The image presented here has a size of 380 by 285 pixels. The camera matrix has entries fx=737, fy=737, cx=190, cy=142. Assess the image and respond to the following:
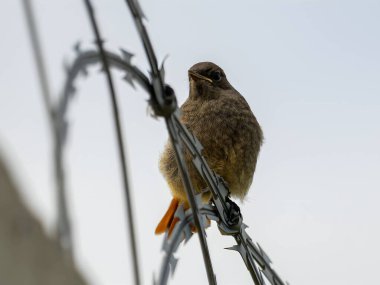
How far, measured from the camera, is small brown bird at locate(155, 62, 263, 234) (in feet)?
17.2

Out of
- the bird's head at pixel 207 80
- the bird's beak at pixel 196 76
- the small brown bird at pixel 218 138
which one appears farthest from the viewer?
the bird's beak at pixel 196 76

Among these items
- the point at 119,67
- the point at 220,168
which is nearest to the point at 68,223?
the point at 119,67

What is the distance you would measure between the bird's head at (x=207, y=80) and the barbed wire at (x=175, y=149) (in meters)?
2.17

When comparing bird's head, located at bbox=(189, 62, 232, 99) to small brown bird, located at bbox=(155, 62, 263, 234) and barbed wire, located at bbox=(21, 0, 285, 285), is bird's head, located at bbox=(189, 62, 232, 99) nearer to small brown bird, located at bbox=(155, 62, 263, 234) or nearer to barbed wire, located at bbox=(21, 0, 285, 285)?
small brown bird, located at bbox=(155, 62, 263, 234)

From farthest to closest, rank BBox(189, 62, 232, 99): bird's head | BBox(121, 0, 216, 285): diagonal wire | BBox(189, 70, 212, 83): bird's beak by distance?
BBox(189, 70, 212, 83): bird's beak
BBox(189, 62, 232, 99): bird's head
BBox(121, 0, 216, 285): diagonal wire

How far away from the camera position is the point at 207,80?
19.6 ft

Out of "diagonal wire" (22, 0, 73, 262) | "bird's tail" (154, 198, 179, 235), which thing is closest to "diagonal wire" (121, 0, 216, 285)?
"diagonal wire" (22, 0, 73, 262)

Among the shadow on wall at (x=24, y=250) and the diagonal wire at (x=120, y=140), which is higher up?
the diagonal wire at (x=120, y=140)

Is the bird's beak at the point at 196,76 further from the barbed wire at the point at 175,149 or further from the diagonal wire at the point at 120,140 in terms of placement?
the diagonal wire at the point at 120,140

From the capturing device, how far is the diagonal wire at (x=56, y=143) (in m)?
1.32

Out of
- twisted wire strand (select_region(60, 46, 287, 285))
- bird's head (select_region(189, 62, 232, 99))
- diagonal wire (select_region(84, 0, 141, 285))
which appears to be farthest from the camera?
bird's head (select_region(189, 62, 232, 99))

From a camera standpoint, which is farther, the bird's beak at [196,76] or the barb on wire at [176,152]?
the bird's beak at [196,76]

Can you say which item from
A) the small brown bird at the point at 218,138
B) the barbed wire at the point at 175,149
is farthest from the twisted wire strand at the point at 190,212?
the small brown bird at the point at 218,138

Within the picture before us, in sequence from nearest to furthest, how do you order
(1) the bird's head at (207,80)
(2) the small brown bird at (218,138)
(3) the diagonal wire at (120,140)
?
(3) the diagonal wire at (120,140), (2) the small brown bird at (218,138), (1) the bird's head at (207,80)
